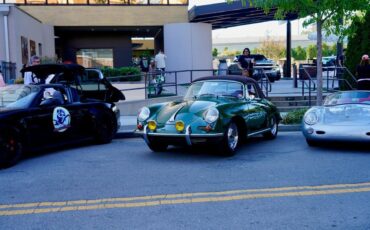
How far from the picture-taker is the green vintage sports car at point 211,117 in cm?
775

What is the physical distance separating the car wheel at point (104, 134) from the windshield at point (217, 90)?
6.21 ft

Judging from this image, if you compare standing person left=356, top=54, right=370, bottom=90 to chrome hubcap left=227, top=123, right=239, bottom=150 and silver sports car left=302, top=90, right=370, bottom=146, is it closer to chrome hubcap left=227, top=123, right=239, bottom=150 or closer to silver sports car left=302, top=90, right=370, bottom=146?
silver sports car left=302, top=90, right=370, bottom=146

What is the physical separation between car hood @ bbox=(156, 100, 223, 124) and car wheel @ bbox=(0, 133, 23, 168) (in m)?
2.34

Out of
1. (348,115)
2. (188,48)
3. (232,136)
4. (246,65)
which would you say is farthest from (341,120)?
(188,48)

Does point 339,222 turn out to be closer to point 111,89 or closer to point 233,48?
point 111,89

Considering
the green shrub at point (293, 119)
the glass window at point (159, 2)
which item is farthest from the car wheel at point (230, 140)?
the glass window at point (159, 2)

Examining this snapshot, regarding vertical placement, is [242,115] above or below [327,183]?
above

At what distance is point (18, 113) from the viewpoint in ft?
25.4

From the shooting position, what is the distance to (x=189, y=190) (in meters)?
5.92

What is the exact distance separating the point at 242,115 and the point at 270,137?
6.53ft

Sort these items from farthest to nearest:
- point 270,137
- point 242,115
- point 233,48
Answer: point 233,48 → point 270,137 → point 242,115

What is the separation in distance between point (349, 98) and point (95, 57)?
24226 millimetres

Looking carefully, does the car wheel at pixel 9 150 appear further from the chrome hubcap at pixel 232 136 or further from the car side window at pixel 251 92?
the car side window at pixel 251 92

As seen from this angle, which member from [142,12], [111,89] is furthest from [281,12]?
[142,12]
